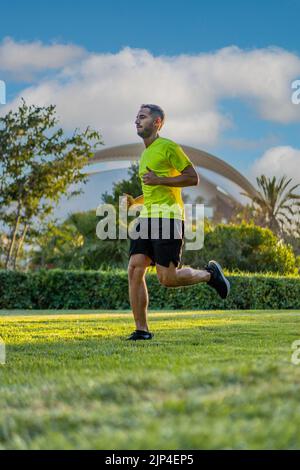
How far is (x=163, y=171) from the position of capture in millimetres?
6789

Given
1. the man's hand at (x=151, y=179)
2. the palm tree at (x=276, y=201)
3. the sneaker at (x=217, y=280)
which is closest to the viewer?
the man's hand at (x=151, y=179)

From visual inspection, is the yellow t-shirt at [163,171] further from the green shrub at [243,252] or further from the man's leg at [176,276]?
the green shrub at [243,252]

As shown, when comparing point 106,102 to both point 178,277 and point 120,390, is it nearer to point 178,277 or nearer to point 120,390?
point 178,277

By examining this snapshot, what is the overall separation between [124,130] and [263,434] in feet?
143

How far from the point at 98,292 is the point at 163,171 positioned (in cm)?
1333

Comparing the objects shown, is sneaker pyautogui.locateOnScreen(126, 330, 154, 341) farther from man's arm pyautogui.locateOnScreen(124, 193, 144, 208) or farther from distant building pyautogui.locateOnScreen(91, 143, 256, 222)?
distant building pyautogui.locateOnScreen(91, 143, 256, 222)

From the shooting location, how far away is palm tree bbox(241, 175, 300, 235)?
49156 millimetres

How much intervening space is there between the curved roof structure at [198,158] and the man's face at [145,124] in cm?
4067

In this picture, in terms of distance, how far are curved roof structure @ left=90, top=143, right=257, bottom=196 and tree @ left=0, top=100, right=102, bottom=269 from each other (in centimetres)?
1900

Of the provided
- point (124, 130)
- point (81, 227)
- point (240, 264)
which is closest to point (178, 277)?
point (240, 264)

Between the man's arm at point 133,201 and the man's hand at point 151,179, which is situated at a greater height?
the man's hand at point 151,179

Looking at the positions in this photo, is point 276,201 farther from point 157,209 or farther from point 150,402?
point 150,402

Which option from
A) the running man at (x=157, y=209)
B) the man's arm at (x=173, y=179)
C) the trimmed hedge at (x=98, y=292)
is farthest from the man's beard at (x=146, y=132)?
the trimmed hedge at (x=98, y=292)

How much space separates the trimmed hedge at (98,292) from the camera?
19734 mm
